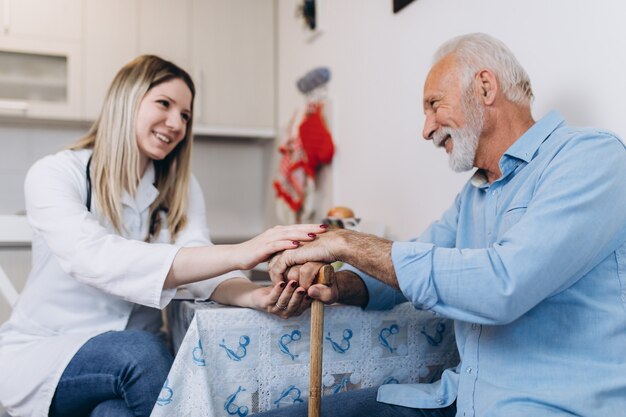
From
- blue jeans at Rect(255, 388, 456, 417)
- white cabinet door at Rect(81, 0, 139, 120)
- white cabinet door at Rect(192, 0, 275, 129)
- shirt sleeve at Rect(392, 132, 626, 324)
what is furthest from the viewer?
white cabinet door at Rect(192, 0, 275, 129)

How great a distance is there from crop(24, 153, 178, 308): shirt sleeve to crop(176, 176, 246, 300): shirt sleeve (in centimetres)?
15

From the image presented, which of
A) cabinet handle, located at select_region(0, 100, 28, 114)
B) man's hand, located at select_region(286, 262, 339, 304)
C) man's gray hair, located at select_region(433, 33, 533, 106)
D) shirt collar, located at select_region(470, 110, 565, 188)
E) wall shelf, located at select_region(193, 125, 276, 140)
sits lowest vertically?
man's hand, located at select_region(286, 262, 339, 304)

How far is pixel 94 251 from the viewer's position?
1.24 m

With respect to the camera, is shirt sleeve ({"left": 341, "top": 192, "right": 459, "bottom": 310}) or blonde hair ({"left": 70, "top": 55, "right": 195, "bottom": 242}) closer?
shirt sleeve ({"left": 341, "top": 192, "right": 459, "bottom": 310})

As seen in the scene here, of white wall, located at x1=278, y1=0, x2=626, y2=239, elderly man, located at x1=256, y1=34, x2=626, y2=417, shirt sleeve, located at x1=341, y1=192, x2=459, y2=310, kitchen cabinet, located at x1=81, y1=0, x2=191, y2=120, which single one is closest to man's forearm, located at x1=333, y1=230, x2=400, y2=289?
elderly man, located at x1=256, y1=34, x2=626, y2=417

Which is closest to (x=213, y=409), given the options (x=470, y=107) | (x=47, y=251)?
(x=47, y=251)

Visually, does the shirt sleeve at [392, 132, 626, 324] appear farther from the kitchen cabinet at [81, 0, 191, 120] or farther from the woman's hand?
the kitchen cabinet at [81, 0, 191, 120]

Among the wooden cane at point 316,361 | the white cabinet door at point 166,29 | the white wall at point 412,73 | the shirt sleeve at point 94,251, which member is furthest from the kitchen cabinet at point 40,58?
the wooden cane at point 316,361

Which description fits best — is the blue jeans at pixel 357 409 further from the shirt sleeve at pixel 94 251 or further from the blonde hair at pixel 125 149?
the blonde hair at pixel 125 149

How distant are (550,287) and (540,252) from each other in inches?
2.3

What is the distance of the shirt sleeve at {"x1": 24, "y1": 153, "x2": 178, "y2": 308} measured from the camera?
1228mm

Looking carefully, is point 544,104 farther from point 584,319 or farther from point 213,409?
point 213,409

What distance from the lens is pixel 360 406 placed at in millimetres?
1146

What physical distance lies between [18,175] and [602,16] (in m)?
2.73
